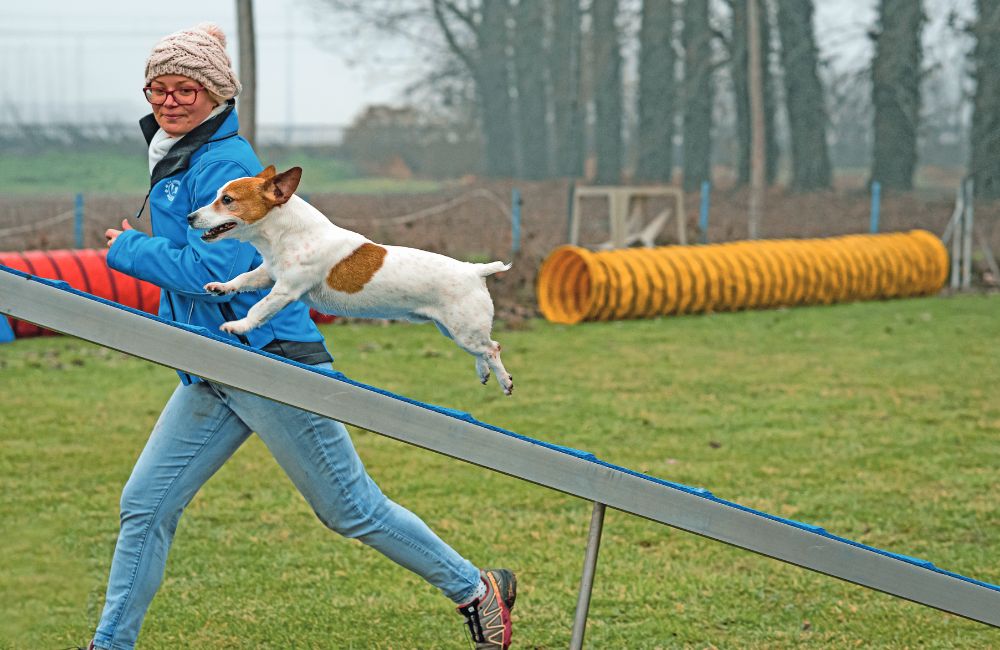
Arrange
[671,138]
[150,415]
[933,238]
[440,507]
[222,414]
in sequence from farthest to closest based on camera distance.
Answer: [671,138] → [933,238] → [150,415] → [440,507] → [222,414]

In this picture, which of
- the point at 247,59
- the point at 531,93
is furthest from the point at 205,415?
the point at 531,93

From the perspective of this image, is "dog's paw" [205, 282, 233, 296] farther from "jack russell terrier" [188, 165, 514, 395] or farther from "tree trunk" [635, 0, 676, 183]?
"tree trunk" [635, 0, 676, 183]

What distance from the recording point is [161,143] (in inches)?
139

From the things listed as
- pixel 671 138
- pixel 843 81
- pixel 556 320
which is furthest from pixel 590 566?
pixel 671 138

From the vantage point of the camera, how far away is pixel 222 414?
385cm

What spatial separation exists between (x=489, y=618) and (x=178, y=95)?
1.89 m

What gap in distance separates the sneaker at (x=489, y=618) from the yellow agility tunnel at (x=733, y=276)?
31.9 feet

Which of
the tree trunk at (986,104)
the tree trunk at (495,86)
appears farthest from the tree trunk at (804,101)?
the tree trunk at (495,86)

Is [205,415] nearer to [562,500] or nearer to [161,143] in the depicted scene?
[161,143]

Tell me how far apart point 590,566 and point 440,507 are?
9.85 ft

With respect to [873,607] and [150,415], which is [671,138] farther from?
[873,607]

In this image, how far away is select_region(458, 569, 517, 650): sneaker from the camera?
4.26 m

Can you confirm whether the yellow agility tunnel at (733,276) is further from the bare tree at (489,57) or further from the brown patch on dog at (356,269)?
the bare tree at (489,57)

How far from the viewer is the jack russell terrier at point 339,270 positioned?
9.71ft
